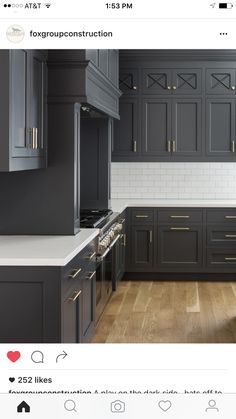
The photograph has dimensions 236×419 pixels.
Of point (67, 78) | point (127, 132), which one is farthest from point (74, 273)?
point (127, 132)

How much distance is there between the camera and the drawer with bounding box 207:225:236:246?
7188 mm

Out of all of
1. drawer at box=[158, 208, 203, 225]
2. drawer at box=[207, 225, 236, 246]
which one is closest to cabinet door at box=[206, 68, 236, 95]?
drawer at box=[158, 208, 203, 225]

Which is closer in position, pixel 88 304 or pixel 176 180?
pixel 88 304

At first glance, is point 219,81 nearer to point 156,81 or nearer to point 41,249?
point 156,81

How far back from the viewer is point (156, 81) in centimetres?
734

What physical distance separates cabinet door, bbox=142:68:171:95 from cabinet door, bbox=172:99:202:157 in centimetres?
17

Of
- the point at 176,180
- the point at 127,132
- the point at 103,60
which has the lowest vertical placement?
the point at 176,180

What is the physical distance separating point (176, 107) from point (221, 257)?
1599 millimetres

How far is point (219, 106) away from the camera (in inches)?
290

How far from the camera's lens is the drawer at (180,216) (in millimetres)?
7184

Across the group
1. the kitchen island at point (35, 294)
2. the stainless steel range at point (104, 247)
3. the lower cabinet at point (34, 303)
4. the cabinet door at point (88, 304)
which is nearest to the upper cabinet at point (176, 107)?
the stainless steel range at point (104, 247)

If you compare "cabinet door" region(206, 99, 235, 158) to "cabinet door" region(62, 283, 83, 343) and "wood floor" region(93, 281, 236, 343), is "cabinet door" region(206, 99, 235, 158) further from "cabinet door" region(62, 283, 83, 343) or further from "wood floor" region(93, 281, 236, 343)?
"cabinet door" region(62, 283, 83, 343)
